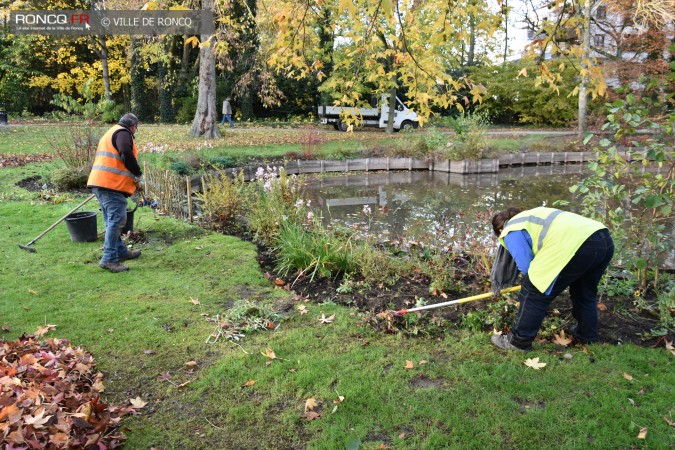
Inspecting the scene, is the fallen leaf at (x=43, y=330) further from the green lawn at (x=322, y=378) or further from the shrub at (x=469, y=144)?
the shrub at (x=469, y=144)

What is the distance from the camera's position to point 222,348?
427cm

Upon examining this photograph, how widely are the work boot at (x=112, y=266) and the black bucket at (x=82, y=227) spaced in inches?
46.8

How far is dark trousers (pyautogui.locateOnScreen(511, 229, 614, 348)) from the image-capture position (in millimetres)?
3854

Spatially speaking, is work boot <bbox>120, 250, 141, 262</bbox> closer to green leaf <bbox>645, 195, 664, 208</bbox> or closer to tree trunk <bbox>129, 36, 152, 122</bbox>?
green leaf <bbox>645, 195, 664, 208</bbox>

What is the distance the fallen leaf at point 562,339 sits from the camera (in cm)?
427

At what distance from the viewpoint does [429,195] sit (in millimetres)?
12648

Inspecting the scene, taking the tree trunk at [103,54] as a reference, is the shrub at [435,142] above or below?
below

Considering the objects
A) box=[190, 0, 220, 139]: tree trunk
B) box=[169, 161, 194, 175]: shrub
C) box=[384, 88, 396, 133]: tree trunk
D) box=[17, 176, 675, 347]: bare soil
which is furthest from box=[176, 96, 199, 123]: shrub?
box=[17, 176, 675, 347]: bare soil

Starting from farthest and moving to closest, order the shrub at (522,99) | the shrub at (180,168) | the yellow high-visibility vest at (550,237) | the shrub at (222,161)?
the shrub at (522,99)
the shrub at (222,161)
the shrub at (180,168)
the yellow high-visibility vest at (550,237)

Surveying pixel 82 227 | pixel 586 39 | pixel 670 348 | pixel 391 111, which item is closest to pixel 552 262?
pixel 670 348

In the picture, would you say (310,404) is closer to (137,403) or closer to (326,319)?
(137,403)

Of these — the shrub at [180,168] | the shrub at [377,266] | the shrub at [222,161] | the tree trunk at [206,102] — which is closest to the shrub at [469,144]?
the shrub at [222,161]

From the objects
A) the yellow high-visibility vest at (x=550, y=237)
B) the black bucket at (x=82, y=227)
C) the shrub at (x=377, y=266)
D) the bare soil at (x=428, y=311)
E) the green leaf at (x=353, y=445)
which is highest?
the yellow high-visibility vest at (x=550, y=237)

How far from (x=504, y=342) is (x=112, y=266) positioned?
4.31m
